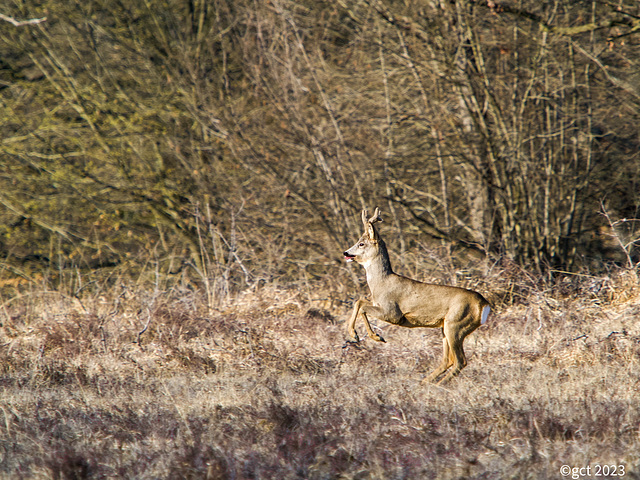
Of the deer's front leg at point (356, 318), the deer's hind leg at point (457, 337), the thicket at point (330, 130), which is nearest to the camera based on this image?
the deer's hind leg at point (457, 337)

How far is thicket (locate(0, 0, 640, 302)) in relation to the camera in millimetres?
10883

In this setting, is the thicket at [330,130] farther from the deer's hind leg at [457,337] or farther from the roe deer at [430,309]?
the deer's hind leg at [457,337]

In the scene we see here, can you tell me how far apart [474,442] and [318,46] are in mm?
8528

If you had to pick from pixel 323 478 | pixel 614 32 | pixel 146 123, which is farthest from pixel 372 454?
pixel 146 123

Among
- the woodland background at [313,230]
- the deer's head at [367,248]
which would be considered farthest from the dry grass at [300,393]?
the deer's head at [367,248]

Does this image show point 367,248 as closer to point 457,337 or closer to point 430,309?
point 430,309

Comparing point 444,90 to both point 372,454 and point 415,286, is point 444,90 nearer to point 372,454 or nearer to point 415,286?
point 415,286

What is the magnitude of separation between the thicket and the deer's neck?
3.43 m

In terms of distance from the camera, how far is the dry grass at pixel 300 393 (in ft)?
14.0

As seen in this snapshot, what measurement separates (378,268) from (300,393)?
4.20ft

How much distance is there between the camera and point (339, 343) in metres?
7.49

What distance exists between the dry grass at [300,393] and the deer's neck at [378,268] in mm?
801

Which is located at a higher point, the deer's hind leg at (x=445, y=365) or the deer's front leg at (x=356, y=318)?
the deer's front leg at (x=356, y=318)

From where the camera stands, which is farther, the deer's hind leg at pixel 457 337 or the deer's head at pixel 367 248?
the deer's head at pixel 367 248
